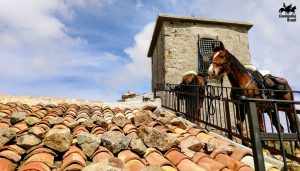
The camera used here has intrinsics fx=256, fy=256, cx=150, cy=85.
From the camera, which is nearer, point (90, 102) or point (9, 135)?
point (9, 135)

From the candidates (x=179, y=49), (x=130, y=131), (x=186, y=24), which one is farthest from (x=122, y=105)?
(x=186, y=24)

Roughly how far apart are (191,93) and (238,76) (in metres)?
1.77

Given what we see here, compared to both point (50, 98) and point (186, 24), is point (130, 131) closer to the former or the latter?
point (50, 98)

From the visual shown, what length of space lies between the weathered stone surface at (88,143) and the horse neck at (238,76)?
5320 millimetres

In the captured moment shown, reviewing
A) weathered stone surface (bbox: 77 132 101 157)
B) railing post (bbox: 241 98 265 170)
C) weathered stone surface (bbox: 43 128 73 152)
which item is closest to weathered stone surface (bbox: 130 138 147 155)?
weathered stone surface (bbox: 77 132 101 157)

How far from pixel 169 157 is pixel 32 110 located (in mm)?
3982

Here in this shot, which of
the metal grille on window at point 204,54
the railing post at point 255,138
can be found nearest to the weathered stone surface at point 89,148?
the railing post at point 255,138

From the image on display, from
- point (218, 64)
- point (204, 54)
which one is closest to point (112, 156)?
point (218, 64)

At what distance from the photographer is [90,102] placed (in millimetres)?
8047

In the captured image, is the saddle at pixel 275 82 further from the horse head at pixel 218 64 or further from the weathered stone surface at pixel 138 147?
the weathered stone surface at pixel 138 147

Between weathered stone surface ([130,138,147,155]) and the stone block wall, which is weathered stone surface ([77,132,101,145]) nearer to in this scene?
weathered stone surface ([130,138,147,155])

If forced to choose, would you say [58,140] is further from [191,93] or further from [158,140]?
[191,93]

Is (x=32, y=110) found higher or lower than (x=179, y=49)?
lower

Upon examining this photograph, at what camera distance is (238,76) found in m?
7.68
